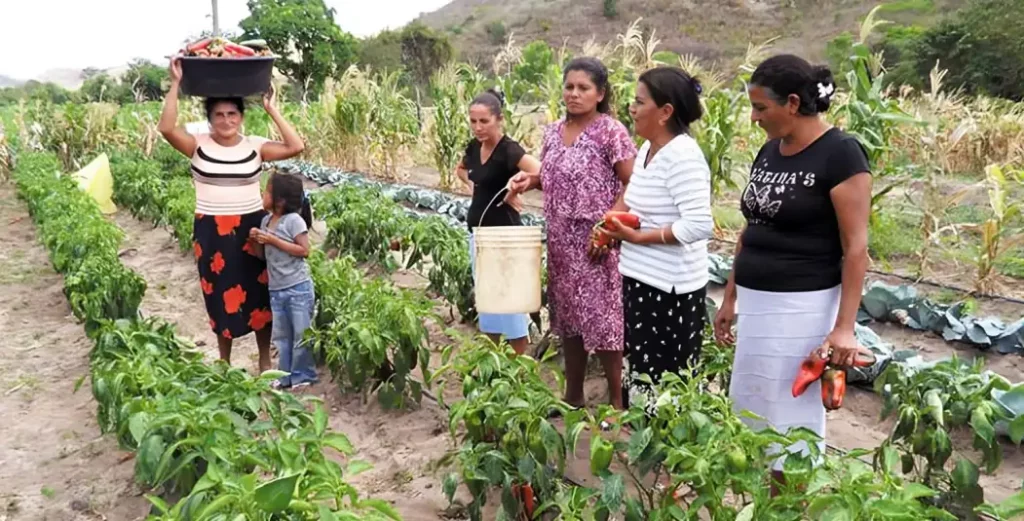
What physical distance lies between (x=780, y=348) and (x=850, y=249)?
347 mm

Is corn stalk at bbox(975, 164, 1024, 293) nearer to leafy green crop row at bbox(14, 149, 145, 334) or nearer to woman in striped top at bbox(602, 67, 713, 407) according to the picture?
woman in striped top at bbox(602, 67, 713, 407)

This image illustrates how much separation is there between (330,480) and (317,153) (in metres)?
12.3

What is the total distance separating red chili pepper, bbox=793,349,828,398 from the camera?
7.28 ft

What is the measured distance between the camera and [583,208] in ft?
10.3

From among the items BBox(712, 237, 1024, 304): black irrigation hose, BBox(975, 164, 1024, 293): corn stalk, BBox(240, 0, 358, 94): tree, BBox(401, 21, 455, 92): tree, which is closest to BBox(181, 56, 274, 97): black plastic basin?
BBox(975, 164, 1024, 293): corn stalk

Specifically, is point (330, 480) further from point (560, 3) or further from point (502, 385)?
point (560, 3)

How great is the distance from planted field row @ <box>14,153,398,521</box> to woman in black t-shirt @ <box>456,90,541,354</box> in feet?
3.73

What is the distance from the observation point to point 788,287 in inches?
88.7

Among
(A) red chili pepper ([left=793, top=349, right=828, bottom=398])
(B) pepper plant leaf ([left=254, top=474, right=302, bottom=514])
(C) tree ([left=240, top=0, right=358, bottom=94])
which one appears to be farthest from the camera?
(C) tree ([left=240, top=0, right=358, bottom=94])

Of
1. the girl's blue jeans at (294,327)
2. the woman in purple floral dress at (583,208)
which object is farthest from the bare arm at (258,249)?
the woman in purple floral dress at (583,208)

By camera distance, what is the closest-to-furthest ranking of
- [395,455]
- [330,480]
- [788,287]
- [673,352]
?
1. [330,480]
2. [788,287]
3. [673,352]
4. [395,455]

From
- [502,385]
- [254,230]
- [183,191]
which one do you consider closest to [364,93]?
[183,191]

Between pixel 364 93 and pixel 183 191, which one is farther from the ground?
pixel 364 93

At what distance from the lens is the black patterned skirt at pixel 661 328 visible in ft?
9.11
